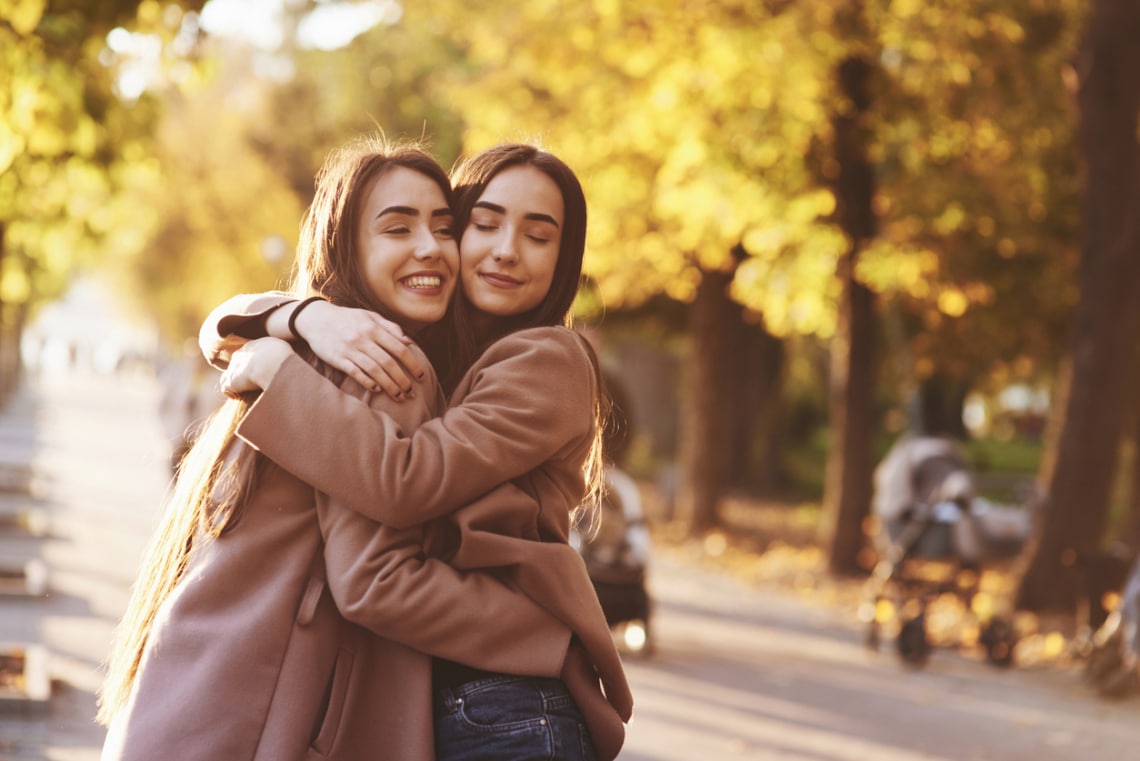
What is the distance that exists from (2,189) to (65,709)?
242 inches

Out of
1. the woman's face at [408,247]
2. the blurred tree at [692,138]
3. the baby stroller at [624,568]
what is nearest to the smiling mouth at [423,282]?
the woman's face at [408,247]

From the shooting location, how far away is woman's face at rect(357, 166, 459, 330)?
3145 mm

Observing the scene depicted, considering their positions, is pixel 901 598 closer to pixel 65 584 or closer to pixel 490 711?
pixel 65 584

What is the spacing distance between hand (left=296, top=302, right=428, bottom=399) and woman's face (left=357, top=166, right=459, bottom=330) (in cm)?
12

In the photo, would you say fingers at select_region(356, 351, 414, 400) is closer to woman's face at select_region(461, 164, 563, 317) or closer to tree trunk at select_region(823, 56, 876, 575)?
woman's face at select_region(461, 164, 563, 317)

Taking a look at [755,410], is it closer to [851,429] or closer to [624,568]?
[851,429]

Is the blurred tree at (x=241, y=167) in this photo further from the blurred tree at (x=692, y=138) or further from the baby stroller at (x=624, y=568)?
the baby stroller at (x=624, y=568)

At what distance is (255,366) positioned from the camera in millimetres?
3053

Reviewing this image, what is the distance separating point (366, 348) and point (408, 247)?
0.27m

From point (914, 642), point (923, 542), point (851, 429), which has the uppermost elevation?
point (851, 429)

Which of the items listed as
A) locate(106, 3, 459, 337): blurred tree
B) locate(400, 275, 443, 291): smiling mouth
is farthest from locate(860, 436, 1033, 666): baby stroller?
locate(106, 3, 459, 337): blurred tree

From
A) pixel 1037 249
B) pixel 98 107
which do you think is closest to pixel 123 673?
pixel 98 107

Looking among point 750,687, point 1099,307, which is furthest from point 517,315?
point 1099,307

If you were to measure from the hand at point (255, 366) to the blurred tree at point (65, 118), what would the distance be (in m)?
4.95
